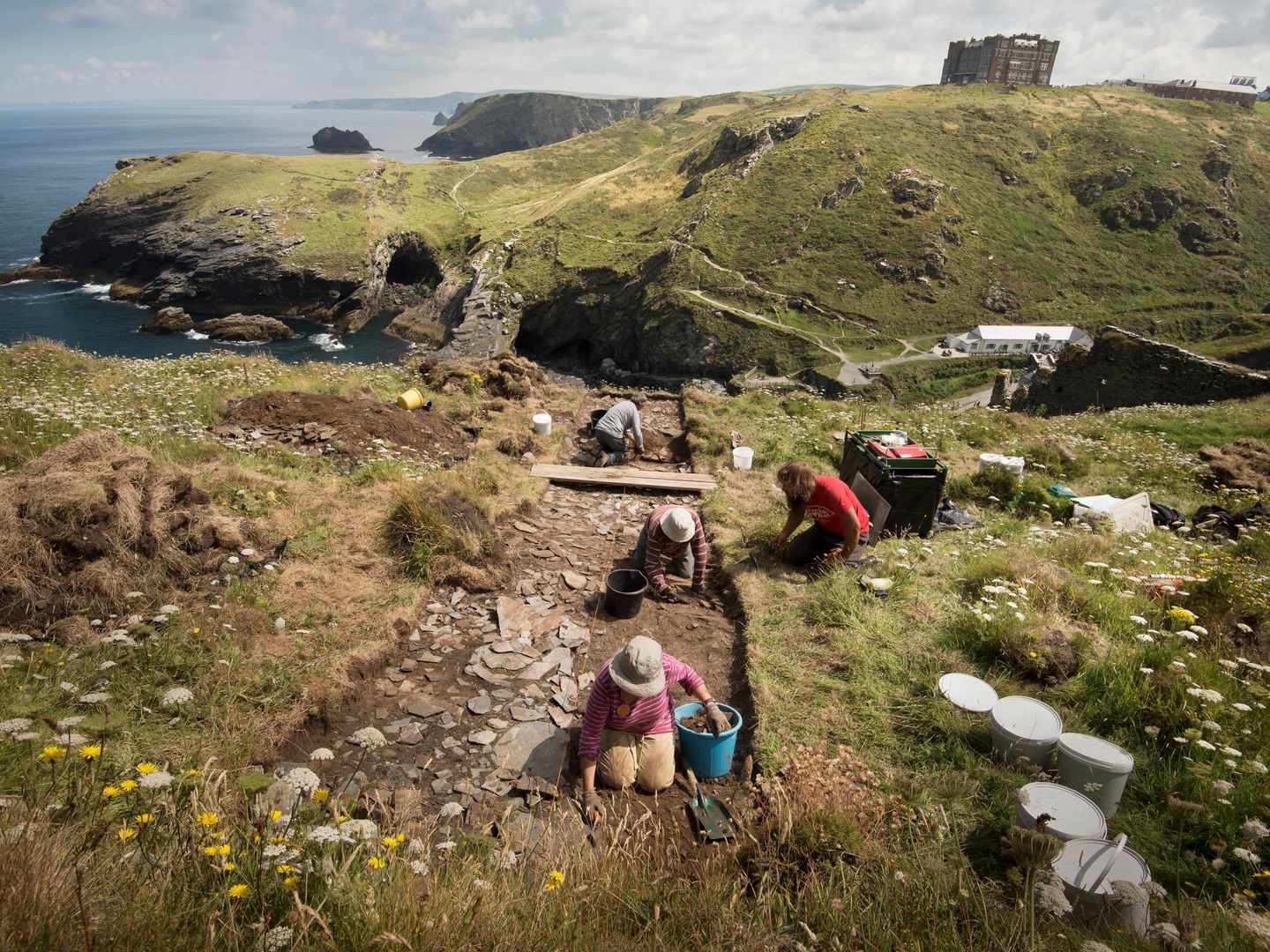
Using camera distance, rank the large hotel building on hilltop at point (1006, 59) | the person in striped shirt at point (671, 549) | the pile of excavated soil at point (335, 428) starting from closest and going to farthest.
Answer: the person in striped shirt at point (671, 549)
the pile of excavated soil at point (335, 428)
the large hotel building on hilltop at point (1006, 59)

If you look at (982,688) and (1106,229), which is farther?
(1106,229)

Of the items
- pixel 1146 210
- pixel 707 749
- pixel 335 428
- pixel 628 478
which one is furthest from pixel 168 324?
pixel 1146 210

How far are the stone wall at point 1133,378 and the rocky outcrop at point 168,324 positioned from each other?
66.5 meters

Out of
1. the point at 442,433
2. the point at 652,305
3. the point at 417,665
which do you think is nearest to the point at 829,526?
the point at 417,665

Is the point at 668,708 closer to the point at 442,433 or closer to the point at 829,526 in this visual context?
the point at 829,526

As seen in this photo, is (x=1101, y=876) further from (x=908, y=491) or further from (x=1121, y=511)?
(x=1121, y=511)

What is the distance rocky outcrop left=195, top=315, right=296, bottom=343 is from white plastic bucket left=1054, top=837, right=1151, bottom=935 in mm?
68655

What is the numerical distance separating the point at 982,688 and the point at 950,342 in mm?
64347

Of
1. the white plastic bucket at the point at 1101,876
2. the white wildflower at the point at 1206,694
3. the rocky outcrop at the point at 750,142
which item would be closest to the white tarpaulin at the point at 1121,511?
the white wildflower at the point at 1206,694

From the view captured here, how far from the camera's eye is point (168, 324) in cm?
5762

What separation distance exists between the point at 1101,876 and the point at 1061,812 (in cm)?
91

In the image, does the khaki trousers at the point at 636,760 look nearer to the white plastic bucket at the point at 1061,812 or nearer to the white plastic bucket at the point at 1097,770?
the white plastic bucket at the point at 1061,812

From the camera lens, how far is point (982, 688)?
5.02 m

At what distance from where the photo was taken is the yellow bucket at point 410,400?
1210cm
